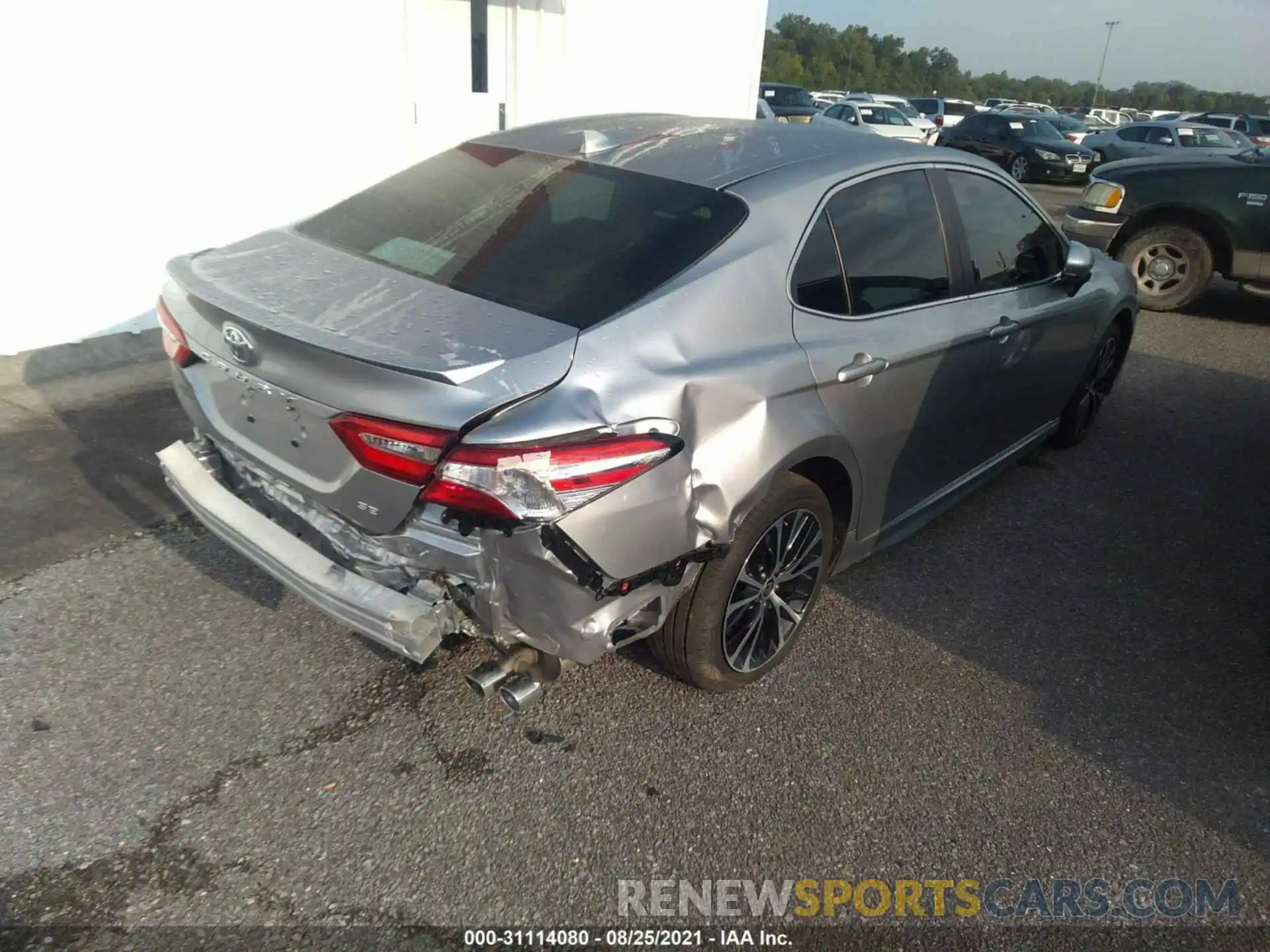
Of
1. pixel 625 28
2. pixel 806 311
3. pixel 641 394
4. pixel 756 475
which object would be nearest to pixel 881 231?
pixel 806 311

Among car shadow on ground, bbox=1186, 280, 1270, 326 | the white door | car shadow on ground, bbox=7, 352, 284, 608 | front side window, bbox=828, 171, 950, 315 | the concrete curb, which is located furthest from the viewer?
car shadow on ground, bbox=1186, 280, 1270, 326

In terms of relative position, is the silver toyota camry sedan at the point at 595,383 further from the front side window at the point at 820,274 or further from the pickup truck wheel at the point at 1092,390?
the pickup truck wheel at the point at 1092,390

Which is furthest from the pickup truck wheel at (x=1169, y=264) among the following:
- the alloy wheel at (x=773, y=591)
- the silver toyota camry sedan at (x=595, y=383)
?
the alloy wheel at (x=773, y=591)

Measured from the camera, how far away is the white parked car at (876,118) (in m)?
20.1

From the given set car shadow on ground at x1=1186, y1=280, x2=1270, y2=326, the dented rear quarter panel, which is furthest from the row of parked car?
the dented rear quarter panel

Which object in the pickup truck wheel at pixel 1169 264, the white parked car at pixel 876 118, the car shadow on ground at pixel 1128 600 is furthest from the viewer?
the white parked car at pixel 876 118

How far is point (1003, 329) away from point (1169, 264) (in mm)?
6161

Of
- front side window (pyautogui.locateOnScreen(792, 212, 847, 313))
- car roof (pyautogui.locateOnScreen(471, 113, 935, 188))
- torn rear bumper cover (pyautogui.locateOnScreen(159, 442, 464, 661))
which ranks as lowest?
torn rear bumper cover (pyautogui.locateOnScreen(159, 442, 464, 661))

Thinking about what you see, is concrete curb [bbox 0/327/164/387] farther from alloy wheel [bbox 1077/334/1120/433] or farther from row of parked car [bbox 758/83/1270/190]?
row of parked car [bbox 758/83/1270/190]

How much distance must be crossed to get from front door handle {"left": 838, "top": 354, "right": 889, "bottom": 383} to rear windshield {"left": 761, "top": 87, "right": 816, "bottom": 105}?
68.0 feet

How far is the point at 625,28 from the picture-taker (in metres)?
9.40

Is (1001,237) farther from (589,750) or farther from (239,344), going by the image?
(239,344)

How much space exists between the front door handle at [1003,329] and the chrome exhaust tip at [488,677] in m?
2.34

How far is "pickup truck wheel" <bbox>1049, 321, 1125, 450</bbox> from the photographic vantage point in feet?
16.4
